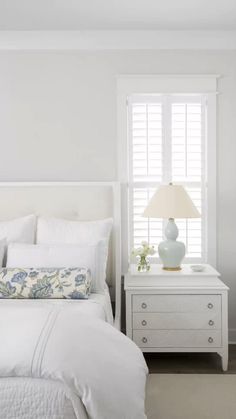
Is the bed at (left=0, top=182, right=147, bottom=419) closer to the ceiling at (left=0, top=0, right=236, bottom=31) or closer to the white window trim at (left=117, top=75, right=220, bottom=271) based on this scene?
the white window trim at (left=117, top=75, right=220, bottom=271)

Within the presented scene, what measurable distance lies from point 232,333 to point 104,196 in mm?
1606

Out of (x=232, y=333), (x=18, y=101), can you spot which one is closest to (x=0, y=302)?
(x=18, y=101)

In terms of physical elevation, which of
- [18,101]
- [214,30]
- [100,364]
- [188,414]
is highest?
[214,30]

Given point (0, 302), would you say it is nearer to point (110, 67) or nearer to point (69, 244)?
point (69, 244)

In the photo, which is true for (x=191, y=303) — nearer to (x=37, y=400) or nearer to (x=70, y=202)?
(x=70, y=202)

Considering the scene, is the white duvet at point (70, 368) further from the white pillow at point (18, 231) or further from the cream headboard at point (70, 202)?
the cream headboard at point (70, 202)

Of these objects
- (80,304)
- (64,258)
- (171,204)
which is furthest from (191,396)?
(171,204)

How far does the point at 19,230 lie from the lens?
153 inches

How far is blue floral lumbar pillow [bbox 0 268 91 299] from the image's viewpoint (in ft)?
10.9

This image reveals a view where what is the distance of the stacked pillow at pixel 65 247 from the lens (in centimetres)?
359

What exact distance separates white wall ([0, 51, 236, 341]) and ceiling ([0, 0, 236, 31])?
251 millimetres

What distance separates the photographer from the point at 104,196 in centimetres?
411

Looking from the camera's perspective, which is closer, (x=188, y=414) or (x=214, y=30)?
(x=188, y=414)

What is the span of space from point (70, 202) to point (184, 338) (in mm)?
1386
